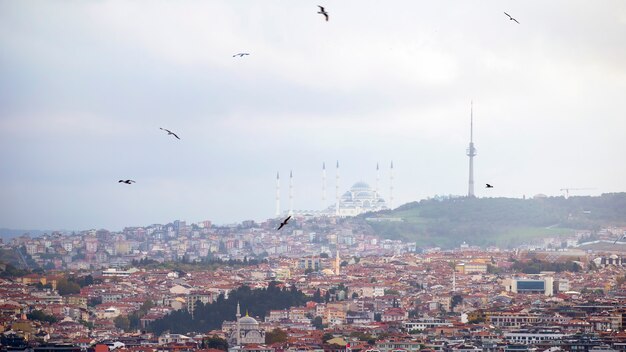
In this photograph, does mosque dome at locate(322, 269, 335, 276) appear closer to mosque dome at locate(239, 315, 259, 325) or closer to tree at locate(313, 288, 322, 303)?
tree at locate(313, 288, 322, 303)

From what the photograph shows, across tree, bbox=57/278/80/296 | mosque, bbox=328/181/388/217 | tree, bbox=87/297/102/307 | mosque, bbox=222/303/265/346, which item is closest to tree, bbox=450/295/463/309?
tree, bbox=87/297/102/307

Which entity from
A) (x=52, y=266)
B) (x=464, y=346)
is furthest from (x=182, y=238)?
(x=464, y=346)

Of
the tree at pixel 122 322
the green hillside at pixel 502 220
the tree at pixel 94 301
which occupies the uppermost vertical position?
the green hillside at pixel 502 220

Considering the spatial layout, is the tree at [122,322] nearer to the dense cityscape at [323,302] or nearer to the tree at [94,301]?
the dense cityscape at [323,302]

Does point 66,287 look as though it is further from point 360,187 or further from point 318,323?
point 360,187

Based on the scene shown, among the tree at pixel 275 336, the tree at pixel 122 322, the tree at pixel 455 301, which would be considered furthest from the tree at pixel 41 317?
the tree at pixel 455 301

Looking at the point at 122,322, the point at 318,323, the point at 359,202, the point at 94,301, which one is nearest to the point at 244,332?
the point at 318,323
